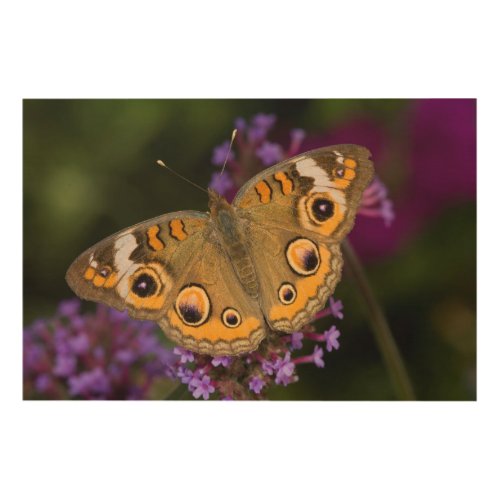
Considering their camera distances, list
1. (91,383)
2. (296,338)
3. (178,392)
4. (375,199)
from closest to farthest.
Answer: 1. (296,338)
2. (178,392)
3. (91,383)
4. (375,199)

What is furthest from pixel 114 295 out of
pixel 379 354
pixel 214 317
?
pixel 379 354

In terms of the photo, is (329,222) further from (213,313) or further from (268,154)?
(268,154)

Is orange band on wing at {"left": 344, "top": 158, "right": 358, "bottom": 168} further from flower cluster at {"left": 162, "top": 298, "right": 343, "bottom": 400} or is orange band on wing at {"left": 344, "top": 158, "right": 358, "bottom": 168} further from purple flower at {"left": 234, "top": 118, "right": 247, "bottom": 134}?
purple flower at {"left": 234, "top": 118, "right": 247, "bottom": 134}

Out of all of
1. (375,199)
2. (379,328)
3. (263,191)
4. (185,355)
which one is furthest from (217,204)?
(379,328)

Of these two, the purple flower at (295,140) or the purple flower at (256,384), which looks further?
the purple flower at (295,140)

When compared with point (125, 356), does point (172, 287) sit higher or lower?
higher

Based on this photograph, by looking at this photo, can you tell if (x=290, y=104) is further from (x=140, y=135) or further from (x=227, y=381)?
(x=227, y=381)

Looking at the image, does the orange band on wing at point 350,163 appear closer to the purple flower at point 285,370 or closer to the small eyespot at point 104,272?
the purple flower at point 285,370

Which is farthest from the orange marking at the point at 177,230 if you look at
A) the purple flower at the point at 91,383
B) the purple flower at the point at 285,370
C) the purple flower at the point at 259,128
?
the purple flower at the point at 91,383
